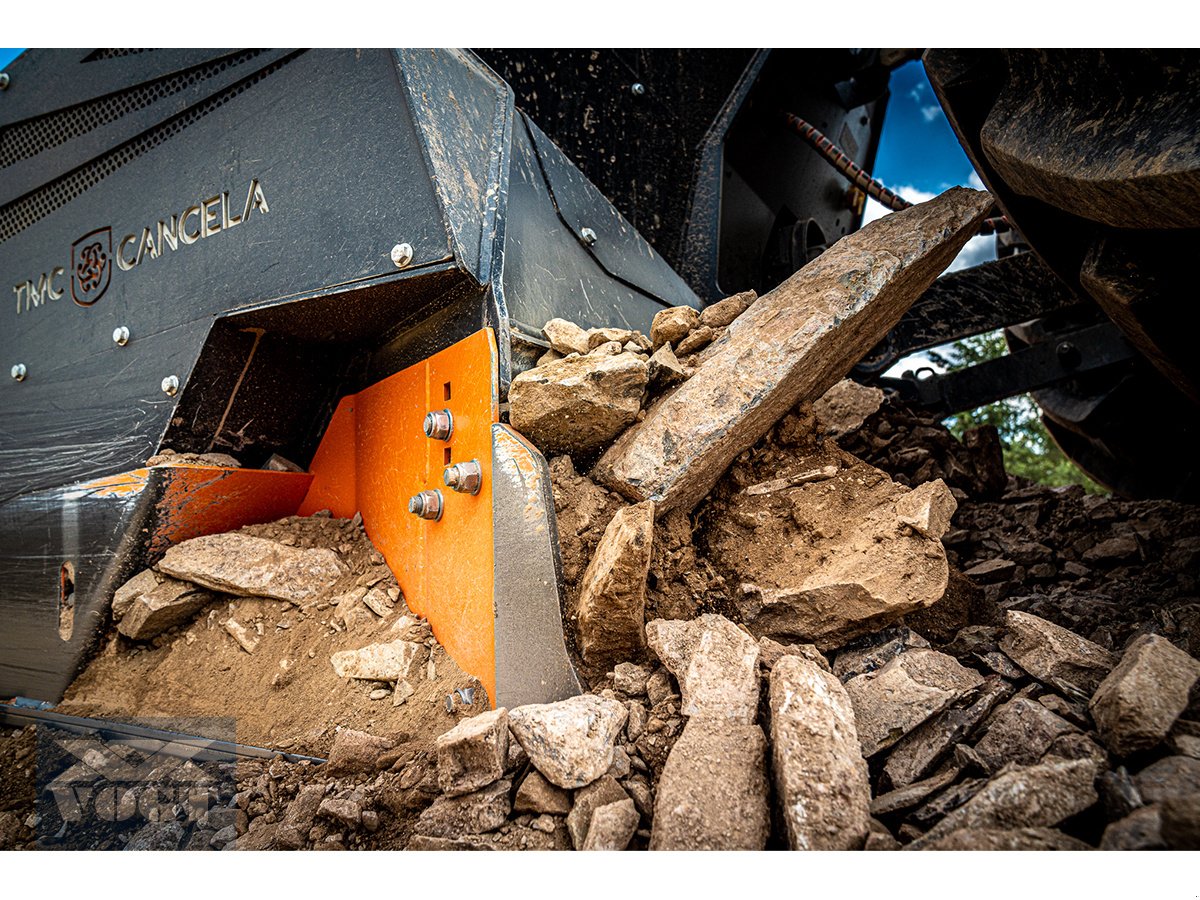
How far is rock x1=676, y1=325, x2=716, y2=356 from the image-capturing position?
1447 millimetres

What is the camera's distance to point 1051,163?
1.08 metres

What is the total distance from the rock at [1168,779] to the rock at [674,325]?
1025mm

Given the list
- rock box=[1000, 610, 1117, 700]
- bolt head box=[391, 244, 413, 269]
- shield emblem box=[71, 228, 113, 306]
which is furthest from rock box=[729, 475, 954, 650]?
shield emblem box=[71, 228, 113, 306]

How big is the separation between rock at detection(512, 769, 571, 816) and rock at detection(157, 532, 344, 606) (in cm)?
78

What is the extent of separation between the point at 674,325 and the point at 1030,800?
1014 millimetres

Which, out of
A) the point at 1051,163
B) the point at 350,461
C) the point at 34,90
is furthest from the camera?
the point at 34,90

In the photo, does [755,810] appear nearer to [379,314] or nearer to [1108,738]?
[1108,738]

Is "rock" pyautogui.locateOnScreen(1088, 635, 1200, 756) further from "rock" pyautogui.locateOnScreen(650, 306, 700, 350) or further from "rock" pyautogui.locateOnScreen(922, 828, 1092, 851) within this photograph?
"rock" pyautogui.locateOnScreen(650, 306, 700, 350)

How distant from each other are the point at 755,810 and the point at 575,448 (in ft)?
2.36

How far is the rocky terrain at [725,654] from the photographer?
82cm

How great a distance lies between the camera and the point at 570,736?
924 millimetres

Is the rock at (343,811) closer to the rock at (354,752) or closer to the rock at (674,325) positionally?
the rock at (354,752)

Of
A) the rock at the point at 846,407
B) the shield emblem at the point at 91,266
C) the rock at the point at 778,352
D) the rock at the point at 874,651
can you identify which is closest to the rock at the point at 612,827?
the rock at the point at 874,651
